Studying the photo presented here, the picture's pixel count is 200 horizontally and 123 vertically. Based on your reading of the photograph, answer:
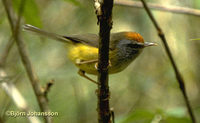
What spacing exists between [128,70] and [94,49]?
286 cm

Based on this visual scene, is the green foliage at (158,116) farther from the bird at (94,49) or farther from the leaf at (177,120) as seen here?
the bird at (94,49)

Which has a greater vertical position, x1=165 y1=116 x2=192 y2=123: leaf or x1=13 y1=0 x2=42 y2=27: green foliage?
x1=13 y1=0 x2=42 y2=27: green foliage

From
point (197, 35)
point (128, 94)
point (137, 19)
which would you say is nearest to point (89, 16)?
point (137, 19)

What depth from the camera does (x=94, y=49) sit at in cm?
413

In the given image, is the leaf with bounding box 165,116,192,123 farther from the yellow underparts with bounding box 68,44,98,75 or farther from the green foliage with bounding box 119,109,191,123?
the yellow underparts with bounding box 68,44,98,75

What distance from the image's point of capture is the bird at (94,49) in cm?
396

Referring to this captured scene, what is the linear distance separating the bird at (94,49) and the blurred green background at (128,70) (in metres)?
1.53

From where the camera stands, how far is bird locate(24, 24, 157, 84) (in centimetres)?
396

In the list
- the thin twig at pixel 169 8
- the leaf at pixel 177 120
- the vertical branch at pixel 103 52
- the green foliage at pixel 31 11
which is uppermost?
the thin twig at pixel 169 8

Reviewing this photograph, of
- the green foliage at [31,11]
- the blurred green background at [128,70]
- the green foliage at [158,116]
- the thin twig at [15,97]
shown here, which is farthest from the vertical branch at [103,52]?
the blurred green background at [128,70]

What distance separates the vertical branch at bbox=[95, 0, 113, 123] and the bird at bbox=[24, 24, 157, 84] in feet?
3.39

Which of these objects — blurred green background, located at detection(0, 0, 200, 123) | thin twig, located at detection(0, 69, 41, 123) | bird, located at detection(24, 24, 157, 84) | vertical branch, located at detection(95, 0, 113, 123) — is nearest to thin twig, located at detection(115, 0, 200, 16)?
bird, located at detection(24, 24, 157, 84)

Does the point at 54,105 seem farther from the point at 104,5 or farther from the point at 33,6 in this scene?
the point at 104,5

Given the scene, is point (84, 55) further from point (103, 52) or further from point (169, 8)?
point (103, 52)
